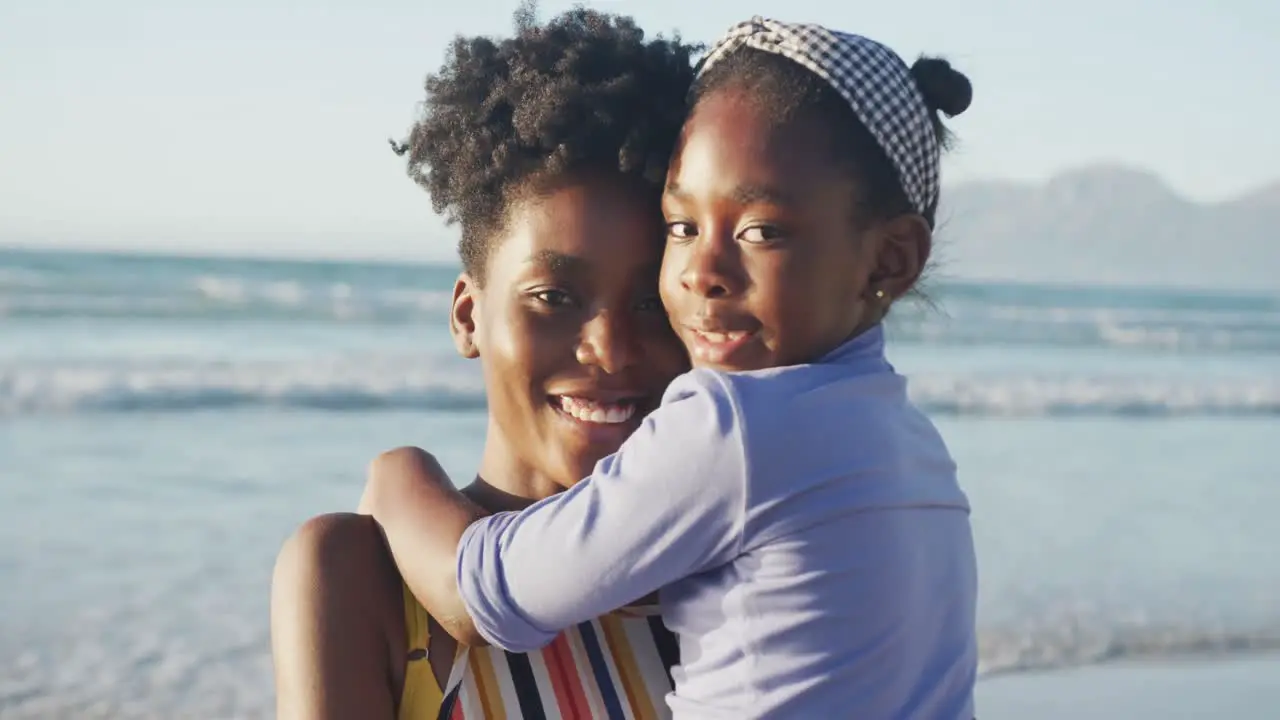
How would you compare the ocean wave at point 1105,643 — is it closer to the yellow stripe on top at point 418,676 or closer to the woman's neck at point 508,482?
the woman's neck at point 508,482

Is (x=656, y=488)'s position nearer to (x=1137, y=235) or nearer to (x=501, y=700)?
(x=501, y=700)

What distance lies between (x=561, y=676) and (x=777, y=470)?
48 cm

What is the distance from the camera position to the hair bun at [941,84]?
2.07 meters

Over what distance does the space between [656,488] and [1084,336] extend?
1789 centimetres

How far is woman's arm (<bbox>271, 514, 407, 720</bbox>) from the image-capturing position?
→ 6.13 ft

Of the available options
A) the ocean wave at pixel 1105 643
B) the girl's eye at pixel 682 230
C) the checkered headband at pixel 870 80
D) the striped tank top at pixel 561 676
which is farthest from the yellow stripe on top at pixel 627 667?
the ocean wave at pixel 1105 643

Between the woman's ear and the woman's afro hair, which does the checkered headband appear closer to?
the woman's afro hair

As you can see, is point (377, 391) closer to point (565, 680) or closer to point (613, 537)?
point (565, 680)

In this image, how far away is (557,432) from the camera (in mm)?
2098

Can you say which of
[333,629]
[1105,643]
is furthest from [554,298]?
[1105,643]

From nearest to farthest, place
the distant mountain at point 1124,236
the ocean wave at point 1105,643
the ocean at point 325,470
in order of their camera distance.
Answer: the ocean at point 325,470
the ocean wave at point 1105,643
the distant mountain at point 1124,236

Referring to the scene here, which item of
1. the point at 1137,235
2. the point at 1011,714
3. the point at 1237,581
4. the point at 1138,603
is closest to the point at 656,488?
the point at 1011,714

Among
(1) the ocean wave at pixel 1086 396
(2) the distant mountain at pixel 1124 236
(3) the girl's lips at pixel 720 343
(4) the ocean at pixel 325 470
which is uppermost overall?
(3) the girl's lips at pixel 720 343

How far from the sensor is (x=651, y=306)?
2.05m
